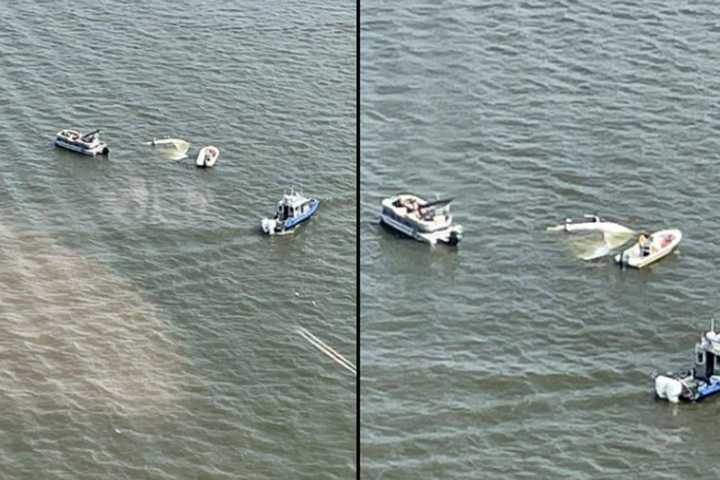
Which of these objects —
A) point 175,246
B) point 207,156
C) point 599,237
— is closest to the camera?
point 599,237

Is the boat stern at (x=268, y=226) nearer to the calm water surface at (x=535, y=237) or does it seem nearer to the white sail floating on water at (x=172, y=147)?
the white sail floating on water at (x=172, y=147)

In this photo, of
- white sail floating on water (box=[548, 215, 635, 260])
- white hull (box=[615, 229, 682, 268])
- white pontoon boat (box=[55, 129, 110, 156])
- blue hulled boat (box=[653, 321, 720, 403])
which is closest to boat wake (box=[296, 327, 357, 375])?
white sail floating on water (box=[548, 215, 635, 260])

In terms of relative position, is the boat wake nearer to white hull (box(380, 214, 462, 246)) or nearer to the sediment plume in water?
the sediment plume in water

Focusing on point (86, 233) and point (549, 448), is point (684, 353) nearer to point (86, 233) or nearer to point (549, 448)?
point (549, 448)

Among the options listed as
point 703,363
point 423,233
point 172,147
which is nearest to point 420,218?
point 423,233

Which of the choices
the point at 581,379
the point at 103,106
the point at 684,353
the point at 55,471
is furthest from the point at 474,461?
the point at 103,106

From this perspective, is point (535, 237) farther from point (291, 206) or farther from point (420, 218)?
point (291, 206)

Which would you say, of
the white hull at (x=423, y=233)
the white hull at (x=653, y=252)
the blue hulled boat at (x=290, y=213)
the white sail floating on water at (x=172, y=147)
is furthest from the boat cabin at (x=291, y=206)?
the white hull at (x=653, y=252)
